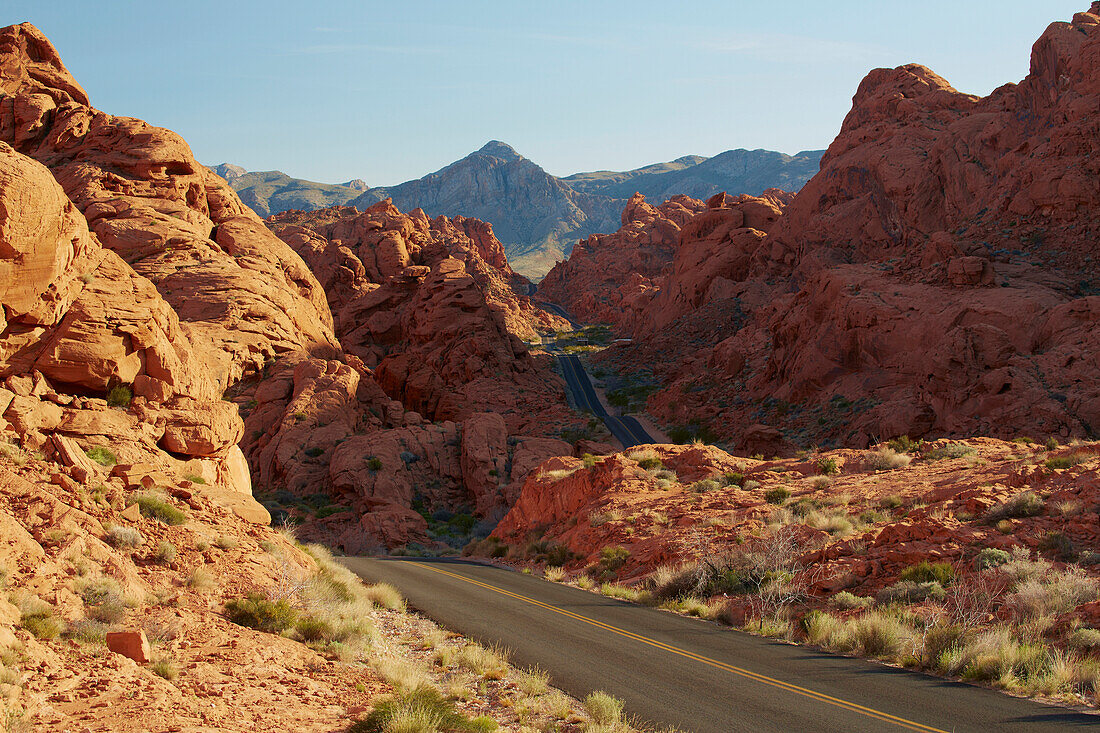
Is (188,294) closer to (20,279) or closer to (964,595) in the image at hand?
(20,279)

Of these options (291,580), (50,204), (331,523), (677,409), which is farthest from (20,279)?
(677,409)

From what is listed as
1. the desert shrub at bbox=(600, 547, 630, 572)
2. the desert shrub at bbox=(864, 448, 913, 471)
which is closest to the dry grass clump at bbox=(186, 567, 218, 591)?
the desert shrub at bbox=(600, 547, 630, 572)

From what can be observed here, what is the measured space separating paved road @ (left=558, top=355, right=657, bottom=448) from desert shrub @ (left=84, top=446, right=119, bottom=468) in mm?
31678

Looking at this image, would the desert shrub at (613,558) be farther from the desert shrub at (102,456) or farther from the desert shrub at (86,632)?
the desert shrub at (86,632)

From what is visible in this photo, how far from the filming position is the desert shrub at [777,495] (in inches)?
784

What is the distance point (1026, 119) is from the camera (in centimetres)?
4816

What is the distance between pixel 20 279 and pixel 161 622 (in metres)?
7.38

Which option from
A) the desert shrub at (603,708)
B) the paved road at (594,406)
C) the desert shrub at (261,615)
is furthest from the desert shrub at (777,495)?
the paved road at (594,406)

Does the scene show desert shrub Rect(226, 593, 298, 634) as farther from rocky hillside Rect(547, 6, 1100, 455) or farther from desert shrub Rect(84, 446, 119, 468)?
rocky hillside Rect(547, 6, 1100, 455)

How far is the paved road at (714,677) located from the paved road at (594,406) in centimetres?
2807

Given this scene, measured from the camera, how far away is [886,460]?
2292 centimetres

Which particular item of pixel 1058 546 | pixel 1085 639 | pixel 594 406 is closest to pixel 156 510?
pixel 1085 639

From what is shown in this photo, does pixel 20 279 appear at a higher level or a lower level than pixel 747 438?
higher

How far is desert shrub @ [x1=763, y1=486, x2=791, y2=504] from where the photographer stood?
19.9m
